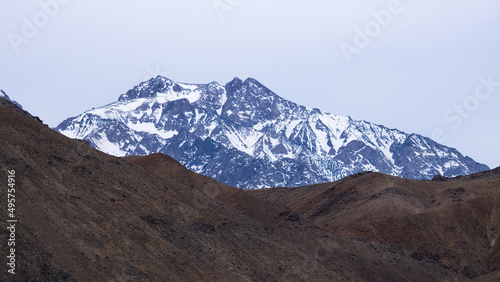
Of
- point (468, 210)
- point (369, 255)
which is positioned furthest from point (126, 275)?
point (468, 210)

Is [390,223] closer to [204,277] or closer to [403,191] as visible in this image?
[403,191]

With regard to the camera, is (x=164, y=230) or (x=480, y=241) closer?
(x=164, y=230)

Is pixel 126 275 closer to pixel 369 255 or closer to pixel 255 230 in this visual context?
pixel 255 230

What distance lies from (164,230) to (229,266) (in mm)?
5662

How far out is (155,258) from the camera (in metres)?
52.1

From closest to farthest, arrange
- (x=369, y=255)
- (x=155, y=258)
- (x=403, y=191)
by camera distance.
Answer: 1. (x=155, y=258)
2. (x=369, y=255)
3. (x=403, y=191)

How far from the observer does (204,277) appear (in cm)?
5388

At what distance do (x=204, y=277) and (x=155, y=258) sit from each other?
400 centimetres

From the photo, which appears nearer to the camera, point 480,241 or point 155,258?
point 155,258

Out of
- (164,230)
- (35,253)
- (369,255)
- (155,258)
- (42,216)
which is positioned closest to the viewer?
(35,253)

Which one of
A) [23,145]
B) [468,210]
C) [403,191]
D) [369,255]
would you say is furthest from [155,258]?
[403,191]

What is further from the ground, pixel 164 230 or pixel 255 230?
pixel 255 230

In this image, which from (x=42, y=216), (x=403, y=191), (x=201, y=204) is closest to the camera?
(x=42, y=216)

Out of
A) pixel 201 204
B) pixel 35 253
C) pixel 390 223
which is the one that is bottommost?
pixel 35 253
